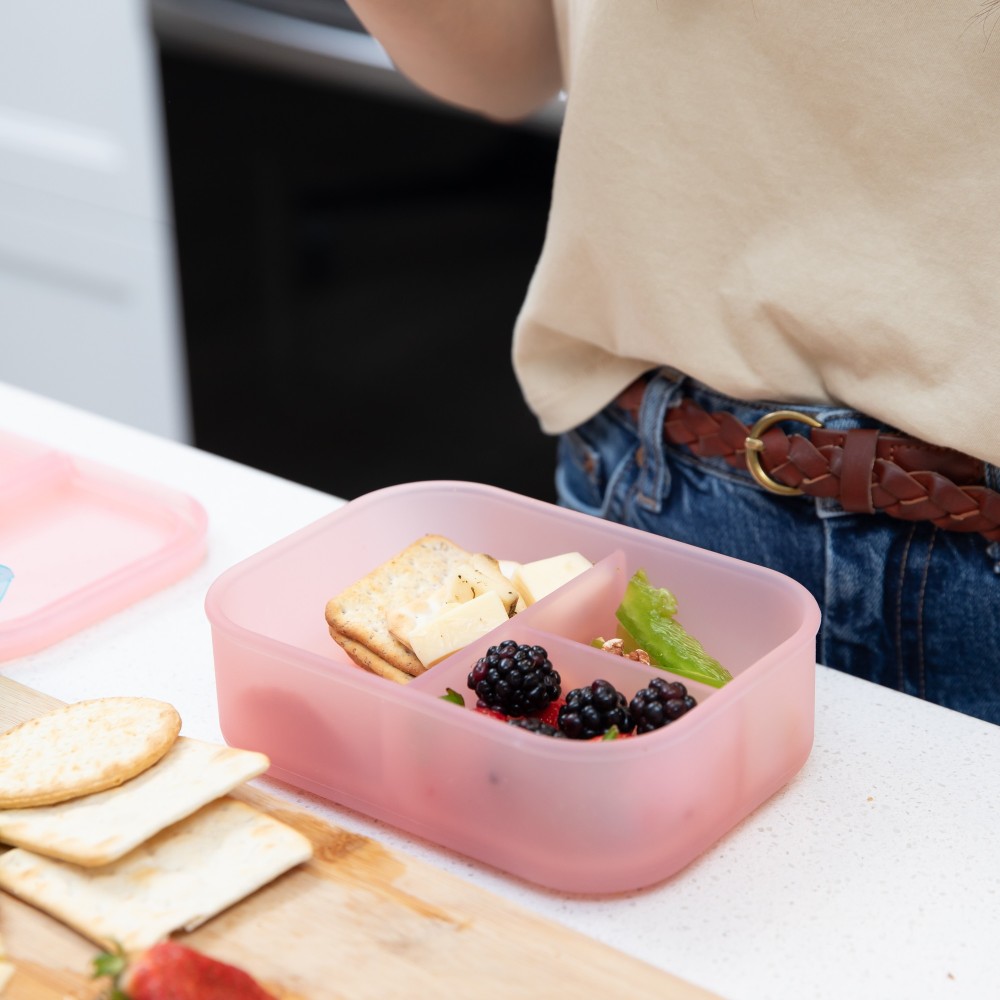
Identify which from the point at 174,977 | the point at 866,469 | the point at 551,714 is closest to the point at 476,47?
the point at 866,469

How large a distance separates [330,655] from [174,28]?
6.08 ft

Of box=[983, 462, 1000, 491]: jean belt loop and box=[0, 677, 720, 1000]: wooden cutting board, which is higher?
box=[983, 462, 1000, 491]: jean belt loop

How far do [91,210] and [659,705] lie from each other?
233 centimetres

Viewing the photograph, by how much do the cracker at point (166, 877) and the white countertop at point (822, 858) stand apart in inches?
3.1

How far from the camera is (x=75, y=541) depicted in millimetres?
1231

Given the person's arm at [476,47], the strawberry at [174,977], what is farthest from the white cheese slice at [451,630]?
the person's arm at [476,47]

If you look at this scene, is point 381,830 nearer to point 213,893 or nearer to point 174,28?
point 213,893

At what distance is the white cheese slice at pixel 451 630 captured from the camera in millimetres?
935

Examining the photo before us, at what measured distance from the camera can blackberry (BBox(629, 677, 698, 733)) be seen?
0.83 m

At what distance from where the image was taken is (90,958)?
2.46 ft

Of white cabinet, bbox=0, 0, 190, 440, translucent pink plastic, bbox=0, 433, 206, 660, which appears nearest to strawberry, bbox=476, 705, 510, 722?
translucent pink plastic, bbox=0, 433, 206, 660

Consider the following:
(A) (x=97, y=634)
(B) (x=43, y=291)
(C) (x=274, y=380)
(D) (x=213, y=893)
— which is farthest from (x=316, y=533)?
(B) (x=43, y=291)

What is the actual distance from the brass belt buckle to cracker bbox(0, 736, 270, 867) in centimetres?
48

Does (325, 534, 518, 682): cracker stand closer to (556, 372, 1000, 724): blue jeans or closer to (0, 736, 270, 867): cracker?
(0, 736, 270, 867): cracker
